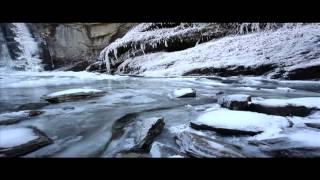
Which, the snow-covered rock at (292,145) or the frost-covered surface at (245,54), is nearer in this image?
the snow-covered rock at (292,145)

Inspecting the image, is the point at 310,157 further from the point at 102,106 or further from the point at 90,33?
the point at 90,33

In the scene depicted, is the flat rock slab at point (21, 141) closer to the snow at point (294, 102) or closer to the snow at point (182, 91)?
the snow at point (182, 91)

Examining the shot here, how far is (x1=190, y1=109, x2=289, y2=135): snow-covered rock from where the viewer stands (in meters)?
2.14

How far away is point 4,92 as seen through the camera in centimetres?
230

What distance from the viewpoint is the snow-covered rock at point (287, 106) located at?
2273mm

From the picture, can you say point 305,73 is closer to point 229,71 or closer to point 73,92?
point 229,71

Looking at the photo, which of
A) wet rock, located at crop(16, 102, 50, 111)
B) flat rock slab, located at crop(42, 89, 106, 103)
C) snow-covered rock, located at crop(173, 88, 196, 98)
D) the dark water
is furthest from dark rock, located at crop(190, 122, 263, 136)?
wet rock, located at crop(16, 102, 50, 111)

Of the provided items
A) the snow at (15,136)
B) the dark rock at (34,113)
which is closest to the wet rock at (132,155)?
the snow at (15,136)

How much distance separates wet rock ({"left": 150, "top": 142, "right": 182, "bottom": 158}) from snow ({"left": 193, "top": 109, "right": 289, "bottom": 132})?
311mm

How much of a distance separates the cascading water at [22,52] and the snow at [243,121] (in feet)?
4.76

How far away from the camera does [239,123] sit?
218cm

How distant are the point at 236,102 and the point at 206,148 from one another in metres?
0.50
